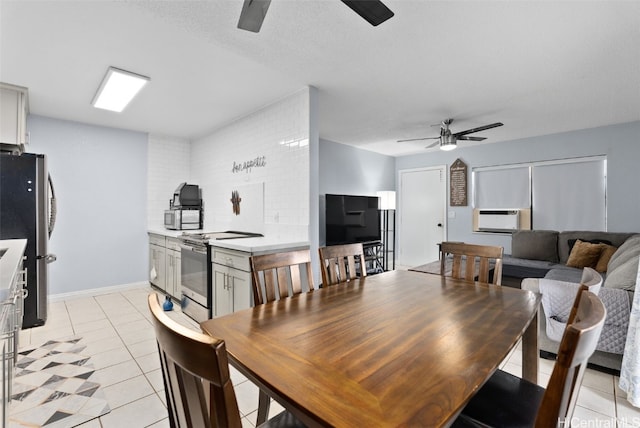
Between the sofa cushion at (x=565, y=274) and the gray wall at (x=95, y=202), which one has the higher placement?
the gray wall at (x=95, y=202)

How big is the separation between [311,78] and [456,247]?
1982 mm

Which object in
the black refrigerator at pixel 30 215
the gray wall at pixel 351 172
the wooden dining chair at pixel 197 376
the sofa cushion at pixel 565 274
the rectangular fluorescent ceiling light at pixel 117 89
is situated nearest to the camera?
the wooden dining chair at pixel 197 376

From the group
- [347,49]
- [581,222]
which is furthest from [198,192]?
[581,222]

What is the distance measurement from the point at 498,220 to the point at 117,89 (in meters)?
5.89

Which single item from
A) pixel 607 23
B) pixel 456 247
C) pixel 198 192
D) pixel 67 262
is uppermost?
pixel 607 23

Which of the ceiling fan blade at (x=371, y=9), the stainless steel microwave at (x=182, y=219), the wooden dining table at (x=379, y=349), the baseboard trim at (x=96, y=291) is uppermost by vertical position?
the ceiling fan blade at (x=371, y=9)

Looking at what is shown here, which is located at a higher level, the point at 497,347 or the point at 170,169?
the point at 170,169

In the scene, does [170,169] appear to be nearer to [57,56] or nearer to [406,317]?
[57,56]

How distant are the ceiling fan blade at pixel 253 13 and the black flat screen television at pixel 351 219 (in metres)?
3.49

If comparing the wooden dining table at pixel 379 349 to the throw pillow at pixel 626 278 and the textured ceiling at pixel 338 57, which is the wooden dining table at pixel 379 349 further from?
the textured ceiling at pixel 338 57

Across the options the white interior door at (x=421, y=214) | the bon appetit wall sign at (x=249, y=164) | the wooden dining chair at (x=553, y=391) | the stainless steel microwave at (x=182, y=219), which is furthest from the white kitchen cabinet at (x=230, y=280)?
the white interior door at (x=421, y=214)

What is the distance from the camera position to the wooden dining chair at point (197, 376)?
56 cm

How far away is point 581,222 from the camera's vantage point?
15.2ft

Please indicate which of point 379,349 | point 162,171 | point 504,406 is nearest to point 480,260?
point 504,406
